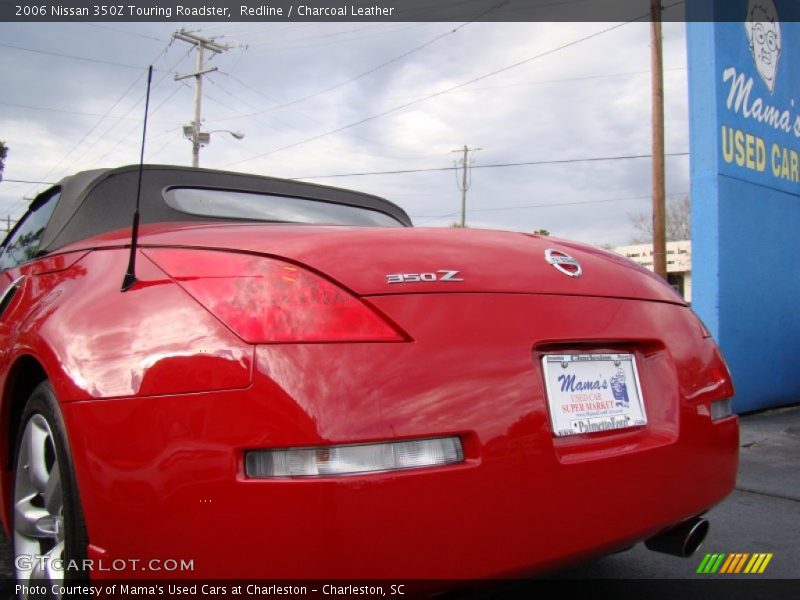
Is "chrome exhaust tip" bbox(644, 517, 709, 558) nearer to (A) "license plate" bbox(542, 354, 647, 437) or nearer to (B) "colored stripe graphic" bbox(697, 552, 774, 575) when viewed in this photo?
(A) "license plate" bbox(542, 354, 647, 437)

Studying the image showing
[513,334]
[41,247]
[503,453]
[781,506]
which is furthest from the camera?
[781,506]

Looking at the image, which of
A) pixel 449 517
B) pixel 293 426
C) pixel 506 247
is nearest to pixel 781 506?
pixel 506 247

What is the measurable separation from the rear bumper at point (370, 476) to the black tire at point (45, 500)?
0.33 ft

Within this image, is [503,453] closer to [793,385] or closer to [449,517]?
[449,517]

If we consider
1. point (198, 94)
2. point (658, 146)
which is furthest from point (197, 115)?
point (658, 146)

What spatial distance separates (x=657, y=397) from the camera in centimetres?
191

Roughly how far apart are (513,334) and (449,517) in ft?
1.50

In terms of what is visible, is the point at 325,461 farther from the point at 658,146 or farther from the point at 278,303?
the point at 658,146

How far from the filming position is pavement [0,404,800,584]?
2.61 m

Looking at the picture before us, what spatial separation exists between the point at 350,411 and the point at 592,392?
687 millimetres

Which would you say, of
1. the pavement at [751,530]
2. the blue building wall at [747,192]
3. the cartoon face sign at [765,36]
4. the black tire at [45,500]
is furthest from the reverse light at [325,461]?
the cartoon face sign at [765,36]

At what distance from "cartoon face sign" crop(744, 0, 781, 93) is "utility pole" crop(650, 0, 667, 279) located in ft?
14.7

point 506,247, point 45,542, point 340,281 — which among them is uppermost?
point 506,247

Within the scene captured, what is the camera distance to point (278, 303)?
1540 mm
